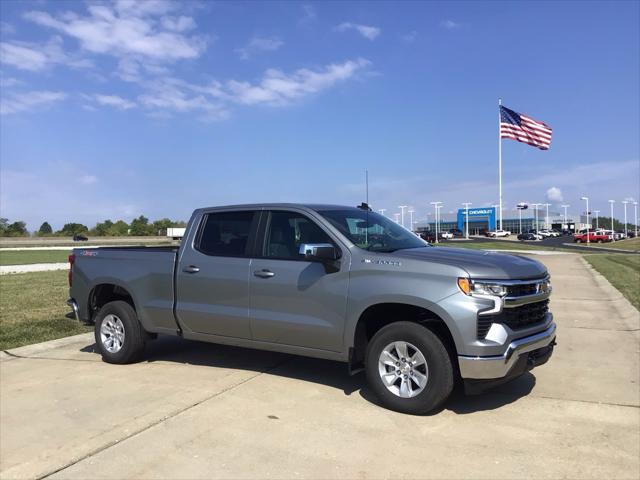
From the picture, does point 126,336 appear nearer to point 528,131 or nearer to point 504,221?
point 528,131

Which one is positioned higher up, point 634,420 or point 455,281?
point 455,281

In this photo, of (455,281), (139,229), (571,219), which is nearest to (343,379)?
(455,281)

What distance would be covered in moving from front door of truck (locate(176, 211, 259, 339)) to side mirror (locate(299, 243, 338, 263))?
0.95m

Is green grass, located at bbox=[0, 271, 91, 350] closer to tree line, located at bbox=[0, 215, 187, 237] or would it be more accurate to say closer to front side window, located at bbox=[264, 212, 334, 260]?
front side window, located at bbox=[264, 212, 334, 260]

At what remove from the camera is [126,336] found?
6469mm

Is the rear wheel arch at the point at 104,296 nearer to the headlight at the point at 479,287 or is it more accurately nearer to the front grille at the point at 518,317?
the headlight at the point at 479,287

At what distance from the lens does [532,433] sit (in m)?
4.30

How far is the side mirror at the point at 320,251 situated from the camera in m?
4.88

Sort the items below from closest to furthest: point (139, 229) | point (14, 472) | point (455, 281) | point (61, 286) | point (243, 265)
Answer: point (14, 472) → point (455, 281) → point (243, 265) → point (61, 286) → point (139, 229)

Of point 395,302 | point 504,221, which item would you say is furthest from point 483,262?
point 504,221

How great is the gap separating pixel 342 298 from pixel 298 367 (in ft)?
5.30

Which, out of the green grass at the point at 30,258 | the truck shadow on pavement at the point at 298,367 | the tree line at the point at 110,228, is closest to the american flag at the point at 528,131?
the green grass at the point at 30,258

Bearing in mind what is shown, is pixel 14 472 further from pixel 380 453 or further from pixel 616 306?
pixel 616 306

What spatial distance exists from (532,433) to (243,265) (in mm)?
3072
